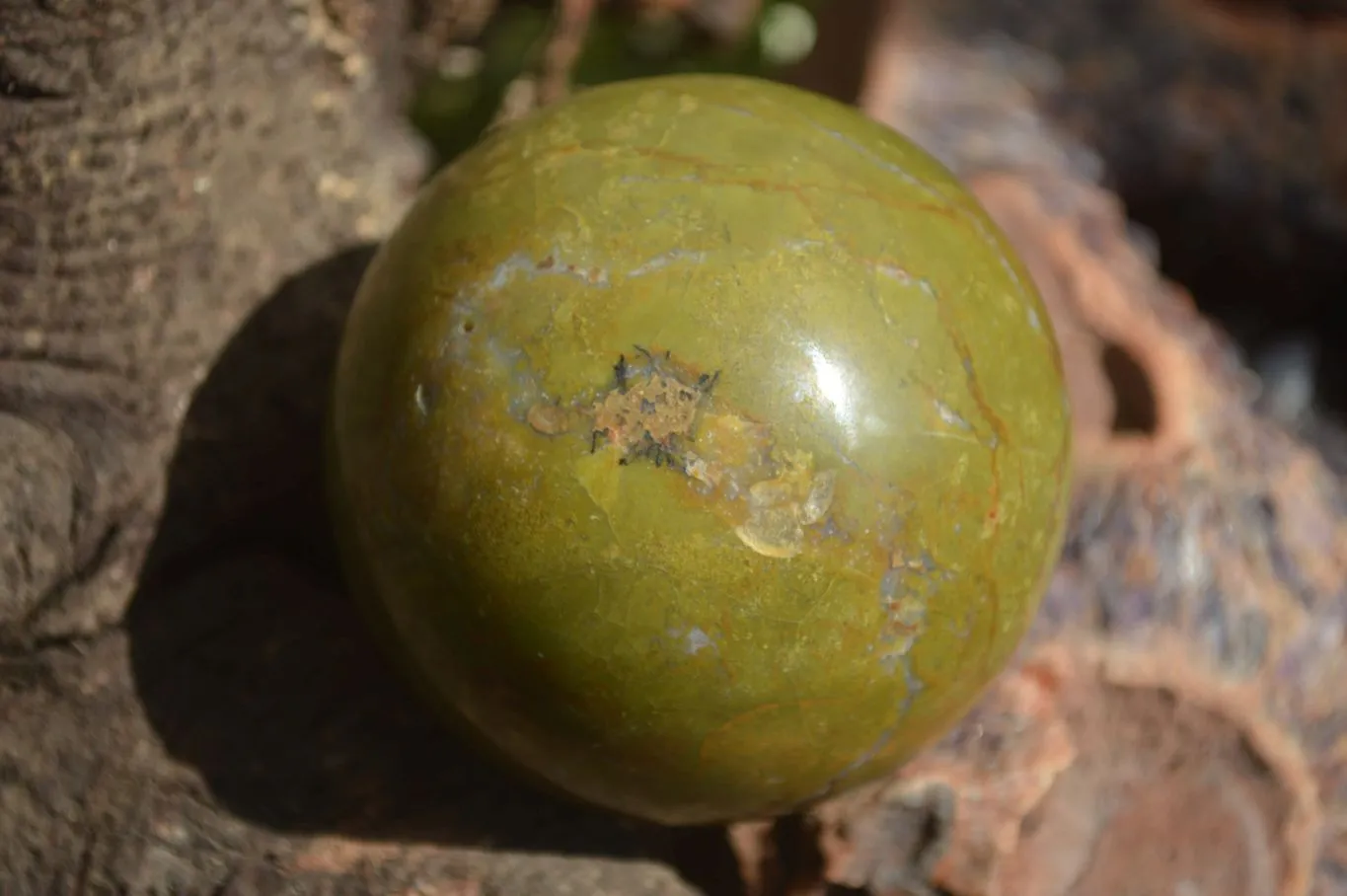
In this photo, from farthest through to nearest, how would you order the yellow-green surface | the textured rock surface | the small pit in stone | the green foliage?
1. the green foliage
2. the small pit in stone
3. the textured rock surface
4. the yellow-green surface

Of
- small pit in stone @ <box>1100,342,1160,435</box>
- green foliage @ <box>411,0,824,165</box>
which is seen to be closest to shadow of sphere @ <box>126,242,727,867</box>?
small pit in stone @ <box>1100,342,1160,435</box>

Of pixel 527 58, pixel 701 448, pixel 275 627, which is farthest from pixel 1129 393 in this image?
pixel 527 58

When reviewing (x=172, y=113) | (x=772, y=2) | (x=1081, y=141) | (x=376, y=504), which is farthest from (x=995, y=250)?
(x=772, y=2)

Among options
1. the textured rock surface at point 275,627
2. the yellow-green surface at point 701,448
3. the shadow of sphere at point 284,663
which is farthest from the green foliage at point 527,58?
the yellow-green surface at point 701,448

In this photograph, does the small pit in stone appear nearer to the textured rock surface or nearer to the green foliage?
the textured rock surface

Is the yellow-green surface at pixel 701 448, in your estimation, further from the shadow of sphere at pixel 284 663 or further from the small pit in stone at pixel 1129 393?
the small pit in stone at pixel 1129 393

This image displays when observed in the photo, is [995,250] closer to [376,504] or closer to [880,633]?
[880,633]
